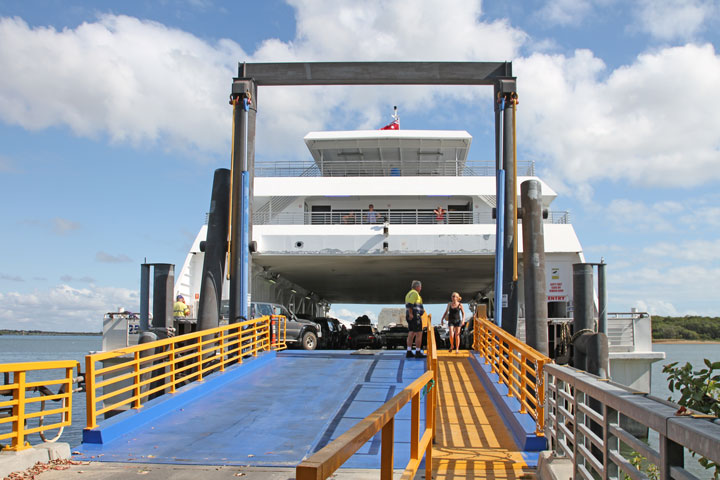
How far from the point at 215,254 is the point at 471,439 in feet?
30.0

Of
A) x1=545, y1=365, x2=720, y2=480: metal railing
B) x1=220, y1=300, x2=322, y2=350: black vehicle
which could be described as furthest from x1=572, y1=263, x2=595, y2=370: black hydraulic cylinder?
x1=220, y1=300, x2=322, y2=350: black vehicle

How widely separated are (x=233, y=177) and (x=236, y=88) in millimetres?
2213

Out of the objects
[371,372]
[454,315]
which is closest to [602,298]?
[454,315]

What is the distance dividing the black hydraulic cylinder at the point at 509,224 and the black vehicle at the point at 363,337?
11159 millimetres

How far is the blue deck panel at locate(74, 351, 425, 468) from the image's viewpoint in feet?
20.9

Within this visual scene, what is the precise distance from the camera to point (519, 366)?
420 inches

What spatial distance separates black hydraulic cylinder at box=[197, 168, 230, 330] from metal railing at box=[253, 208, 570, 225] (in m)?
7.38

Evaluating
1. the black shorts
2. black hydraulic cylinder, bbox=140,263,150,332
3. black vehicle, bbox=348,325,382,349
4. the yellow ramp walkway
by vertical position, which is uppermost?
black hydraulic cylinder, bbox=140,263,150,332

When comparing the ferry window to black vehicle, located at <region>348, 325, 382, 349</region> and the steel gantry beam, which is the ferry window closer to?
black vehicle, located at <region>348, 325, 382, 349</region>

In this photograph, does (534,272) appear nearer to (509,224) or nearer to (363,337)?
(509,224)

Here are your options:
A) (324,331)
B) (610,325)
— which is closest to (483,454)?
(610,325)

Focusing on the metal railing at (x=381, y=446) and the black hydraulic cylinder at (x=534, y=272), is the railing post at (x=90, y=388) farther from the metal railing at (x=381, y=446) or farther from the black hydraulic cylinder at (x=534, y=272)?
the black hydraulic cylinder at (x=534, y=272)

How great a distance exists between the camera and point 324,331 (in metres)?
24.0

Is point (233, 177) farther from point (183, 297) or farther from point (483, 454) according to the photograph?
point (483, 454)
